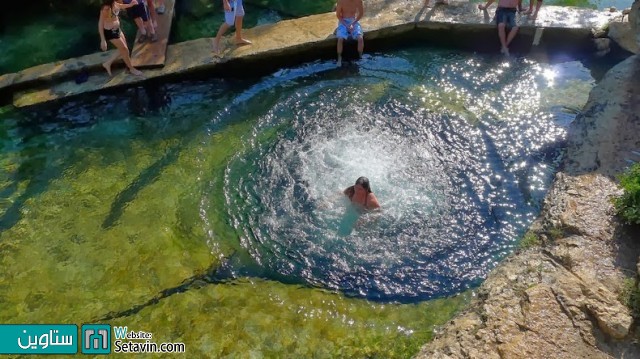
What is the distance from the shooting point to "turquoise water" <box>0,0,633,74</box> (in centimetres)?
1011

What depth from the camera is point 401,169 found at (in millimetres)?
7598

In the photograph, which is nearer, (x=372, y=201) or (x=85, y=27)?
(x=372, y=201)

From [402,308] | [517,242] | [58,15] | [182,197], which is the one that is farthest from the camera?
[58,15]

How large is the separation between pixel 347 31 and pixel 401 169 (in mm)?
3454

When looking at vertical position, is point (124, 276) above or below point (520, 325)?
below

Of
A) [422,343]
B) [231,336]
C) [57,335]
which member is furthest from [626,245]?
[57,335]

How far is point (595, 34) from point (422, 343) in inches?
315

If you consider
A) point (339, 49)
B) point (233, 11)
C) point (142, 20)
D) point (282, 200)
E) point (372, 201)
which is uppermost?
point (233, 11)

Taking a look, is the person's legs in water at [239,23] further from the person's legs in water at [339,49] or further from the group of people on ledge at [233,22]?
the person's legs in water at [339,49]

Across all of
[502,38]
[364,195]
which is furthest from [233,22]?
[502,38]

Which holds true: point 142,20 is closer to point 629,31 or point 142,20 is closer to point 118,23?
point 118,23

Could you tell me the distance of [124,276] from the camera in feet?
20.2

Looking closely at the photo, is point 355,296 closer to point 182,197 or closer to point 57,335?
point 182,197
